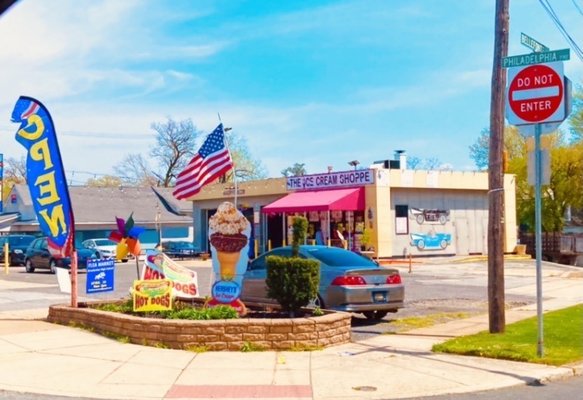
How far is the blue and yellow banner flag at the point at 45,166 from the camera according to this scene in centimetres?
1317

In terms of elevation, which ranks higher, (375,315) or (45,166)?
(45,166)

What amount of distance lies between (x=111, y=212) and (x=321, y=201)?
2197 centimetres

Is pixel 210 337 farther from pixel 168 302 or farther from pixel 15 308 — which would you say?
pixel 15 308

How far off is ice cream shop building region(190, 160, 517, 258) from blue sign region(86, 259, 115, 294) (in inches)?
842

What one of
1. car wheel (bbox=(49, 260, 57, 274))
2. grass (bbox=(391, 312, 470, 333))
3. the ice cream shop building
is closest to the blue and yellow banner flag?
grass (bbox=(391, 312, 470, 333))

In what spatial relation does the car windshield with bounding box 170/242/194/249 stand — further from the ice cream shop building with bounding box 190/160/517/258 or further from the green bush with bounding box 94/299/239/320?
the green bush with bounding box 94/299/239/320

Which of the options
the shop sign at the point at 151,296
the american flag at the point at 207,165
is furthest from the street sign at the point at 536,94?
the shop sign at the point at 151,296

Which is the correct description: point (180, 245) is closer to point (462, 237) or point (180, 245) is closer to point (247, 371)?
point (462, 237)

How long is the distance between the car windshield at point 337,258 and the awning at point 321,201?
21.9 meters

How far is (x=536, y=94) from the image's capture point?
32.6ft

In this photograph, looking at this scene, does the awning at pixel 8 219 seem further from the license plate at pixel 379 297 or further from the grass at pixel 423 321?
the license plate at pixel 379 297

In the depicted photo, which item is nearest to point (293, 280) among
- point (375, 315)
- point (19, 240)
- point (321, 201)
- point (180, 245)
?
point (375, 315)

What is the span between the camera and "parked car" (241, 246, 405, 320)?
12.9 m

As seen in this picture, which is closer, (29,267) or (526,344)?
(526,344)
